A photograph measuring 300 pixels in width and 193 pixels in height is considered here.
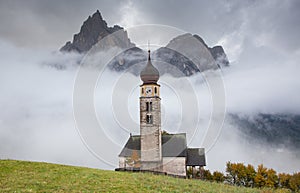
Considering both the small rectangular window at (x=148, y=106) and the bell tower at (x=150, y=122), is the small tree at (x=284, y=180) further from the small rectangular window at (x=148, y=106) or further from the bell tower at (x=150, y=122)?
the small rectangular window at (x=148, y=106)

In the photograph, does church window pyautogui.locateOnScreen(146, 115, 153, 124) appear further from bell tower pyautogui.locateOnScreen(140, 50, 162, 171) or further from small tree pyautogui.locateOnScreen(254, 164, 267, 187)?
small tree pyautogui.locateOnScreen(254, 164, 267, 187)

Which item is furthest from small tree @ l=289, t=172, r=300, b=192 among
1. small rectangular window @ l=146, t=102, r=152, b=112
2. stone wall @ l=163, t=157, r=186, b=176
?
small rectangular window @ l=146, t=102, r=152, b=112

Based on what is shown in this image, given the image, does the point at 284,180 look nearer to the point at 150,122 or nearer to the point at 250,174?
the point at 250,174

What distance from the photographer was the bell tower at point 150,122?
2260 inches

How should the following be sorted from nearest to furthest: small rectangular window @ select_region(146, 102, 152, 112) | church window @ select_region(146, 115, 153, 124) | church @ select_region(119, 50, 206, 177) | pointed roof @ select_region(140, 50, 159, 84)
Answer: church @ select_region(119, 50, 206, 177)
church window @ select_region(146, 115, 153, 124)
small rectangular window @ select_region(146, 102, 152, 112)
pointed roof @ select_region(140, 50, 159, 84)

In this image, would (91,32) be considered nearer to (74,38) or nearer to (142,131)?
(74,38)

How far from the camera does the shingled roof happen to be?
194 feet

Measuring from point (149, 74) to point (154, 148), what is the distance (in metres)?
13.1

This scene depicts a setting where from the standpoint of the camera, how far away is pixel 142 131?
191ft

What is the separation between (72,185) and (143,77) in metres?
37.5

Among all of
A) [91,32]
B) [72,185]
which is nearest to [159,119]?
[72,185]

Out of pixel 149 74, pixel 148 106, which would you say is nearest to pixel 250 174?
pixel 148 106

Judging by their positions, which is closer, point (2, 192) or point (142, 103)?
point (2, 192)

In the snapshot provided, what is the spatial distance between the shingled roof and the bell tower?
2.40m
